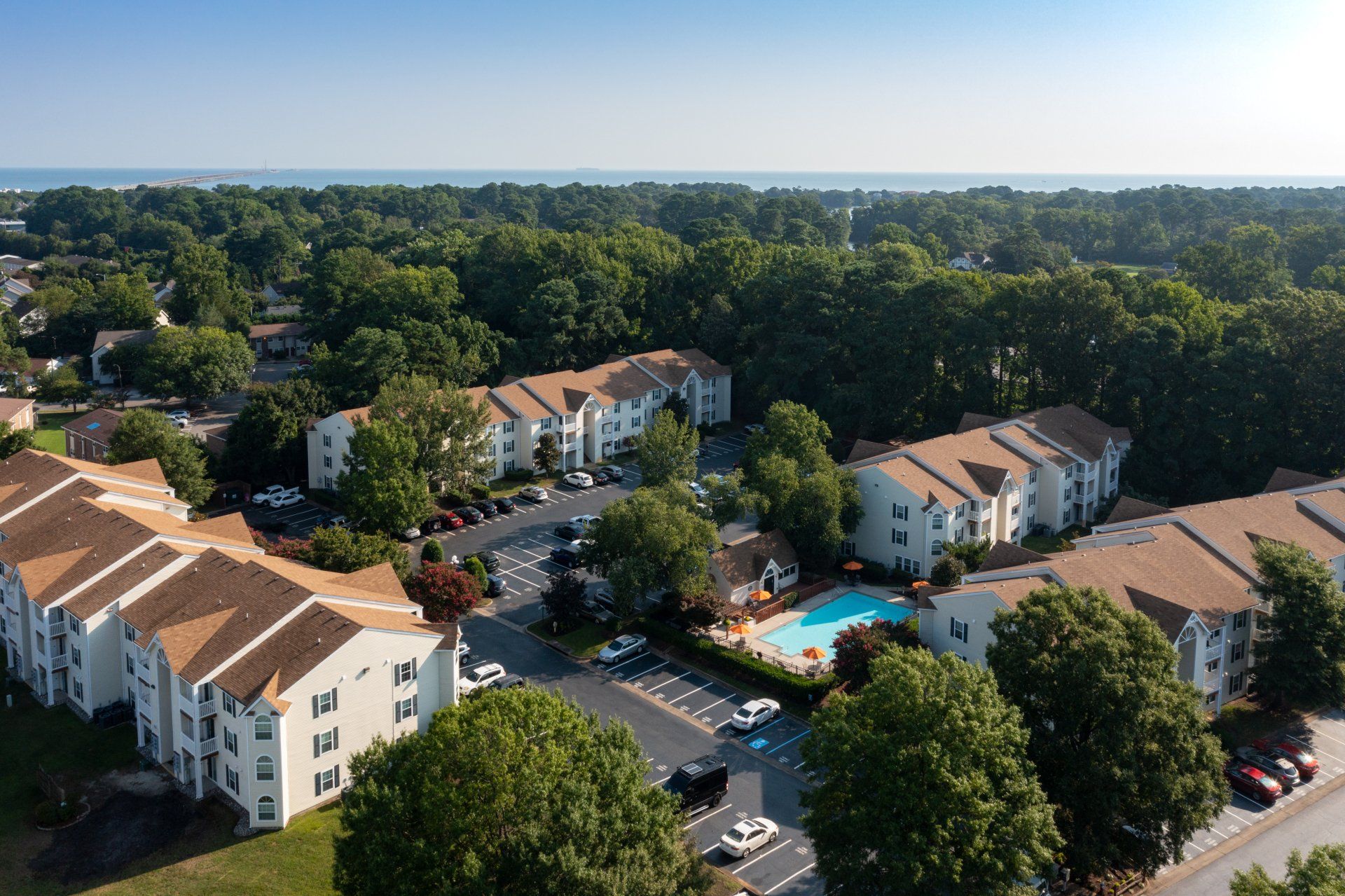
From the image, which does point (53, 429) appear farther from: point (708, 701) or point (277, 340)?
point (708, 701)

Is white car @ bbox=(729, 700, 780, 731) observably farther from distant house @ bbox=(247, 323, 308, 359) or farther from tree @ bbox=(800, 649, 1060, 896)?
distant house @ bbox=(247, 323, 308, 359)

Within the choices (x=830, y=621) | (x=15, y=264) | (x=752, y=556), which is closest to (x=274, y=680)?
(x=752, y=556)

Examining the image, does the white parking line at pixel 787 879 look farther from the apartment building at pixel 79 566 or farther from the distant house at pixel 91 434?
the distant house at pixel 91 434

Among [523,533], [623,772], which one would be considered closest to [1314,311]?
[523,533]

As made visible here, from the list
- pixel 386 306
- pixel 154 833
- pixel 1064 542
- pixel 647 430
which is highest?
pixel 386 306

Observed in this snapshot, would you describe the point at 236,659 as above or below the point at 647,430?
below

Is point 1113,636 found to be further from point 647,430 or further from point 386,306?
point 386,306
